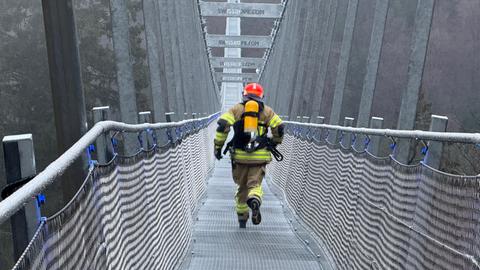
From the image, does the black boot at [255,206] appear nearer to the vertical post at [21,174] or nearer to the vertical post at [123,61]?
the vertical post at [123,61]

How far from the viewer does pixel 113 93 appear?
5553 cm

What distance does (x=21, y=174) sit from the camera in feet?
5.48

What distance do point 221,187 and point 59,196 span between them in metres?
38.7

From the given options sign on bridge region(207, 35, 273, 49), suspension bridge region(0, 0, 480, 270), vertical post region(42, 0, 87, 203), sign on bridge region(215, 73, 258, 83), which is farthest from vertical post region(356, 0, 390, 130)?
sign on bridge region(215, 73, 258, 83)

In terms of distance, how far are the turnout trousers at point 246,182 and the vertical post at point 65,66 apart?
2.63 metres

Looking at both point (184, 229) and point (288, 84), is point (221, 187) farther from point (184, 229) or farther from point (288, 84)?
point (288, 84)

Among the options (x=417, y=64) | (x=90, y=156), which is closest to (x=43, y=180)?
(x=90, y=156)

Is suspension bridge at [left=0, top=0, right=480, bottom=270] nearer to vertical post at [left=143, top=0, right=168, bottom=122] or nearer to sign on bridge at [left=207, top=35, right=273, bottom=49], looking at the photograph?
vertical post at [left=143, top=0, right=168, bottom=122]

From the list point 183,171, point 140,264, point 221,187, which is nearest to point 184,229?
point 183,171

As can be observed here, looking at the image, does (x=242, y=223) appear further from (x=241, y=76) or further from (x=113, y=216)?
(x=241, y=76)

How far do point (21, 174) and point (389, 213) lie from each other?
2298mm

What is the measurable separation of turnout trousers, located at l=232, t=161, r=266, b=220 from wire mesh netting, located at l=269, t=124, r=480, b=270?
52 cm

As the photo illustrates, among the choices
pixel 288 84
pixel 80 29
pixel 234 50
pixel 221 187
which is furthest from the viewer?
pixel 234 50

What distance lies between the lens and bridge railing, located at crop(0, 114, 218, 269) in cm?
167
